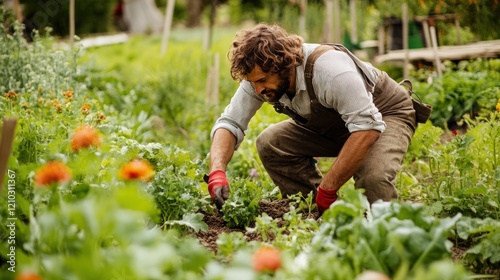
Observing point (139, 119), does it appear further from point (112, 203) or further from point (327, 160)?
point (112, 203)

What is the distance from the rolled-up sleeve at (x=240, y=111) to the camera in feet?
11.5

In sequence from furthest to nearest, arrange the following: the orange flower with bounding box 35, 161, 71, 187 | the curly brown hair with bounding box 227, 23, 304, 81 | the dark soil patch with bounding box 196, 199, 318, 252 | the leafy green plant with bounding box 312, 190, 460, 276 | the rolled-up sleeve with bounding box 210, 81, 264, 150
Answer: the rolled-up sleeve with bounding box 210, 81, 264, 150
the curly brown hair with bounding box 227, 23, 304, 81
the dark soil patch with bounding box 196, 199, 318, 252
the leafy green plant with bounding box 312, 190, 460, 276
the orange flower with bounding box 35, 161, 71, 187

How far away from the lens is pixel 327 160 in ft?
16.0

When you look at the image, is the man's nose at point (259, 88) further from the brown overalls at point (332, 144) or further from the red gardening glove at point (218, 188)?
the red gardening glove at point (218, 188)

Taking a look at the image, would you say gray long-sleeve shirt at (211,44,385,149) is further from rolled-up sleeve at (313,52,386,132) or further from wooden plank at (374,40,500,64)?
wooden plank at (374,40,500,64)

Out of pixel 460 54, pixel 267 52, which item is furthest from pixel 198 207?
pixel 460 54

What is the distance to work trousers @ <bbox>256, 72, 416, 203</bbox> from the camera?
3.19 metres

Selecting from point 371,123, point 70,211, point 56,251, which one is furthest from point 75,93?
point 70,211

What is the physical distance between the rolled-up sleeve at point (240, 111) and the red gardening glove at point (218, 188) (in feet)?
1.10

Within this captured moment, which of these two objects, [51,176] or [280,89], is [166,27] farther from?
[51,176]

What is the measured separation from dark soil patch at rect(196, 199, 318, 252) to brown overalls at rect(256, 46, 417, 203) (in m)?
0.25

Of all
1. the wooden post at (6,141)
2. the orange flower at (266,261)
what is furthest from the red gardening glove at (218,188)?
the orange flower at (266,261)

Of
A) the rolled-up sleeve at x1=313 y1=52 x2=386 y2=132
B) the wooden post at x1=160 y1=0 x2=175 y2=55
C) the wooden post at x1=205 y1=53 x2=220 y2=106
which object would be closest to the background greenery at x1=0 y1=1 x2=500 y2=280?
the wooden post at x1=205 y1=53 x2=220 y2=106

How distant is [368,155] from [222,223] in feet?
2.82
